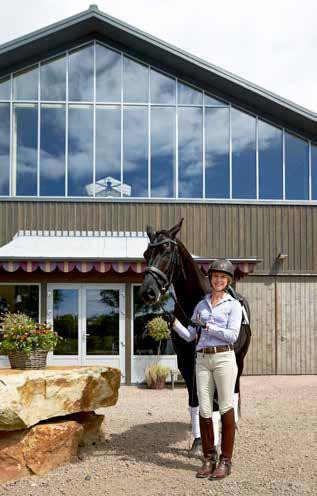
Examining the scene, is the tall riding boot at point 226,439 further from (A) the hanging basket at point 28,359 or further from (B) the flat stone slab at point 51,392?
(A) the hanging basket at point 28,359

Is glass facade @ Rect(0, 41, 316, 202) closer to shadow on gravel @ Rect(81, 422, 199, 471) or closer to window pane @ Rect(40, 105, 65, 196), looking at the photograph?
window pane @ Rect(40, 105, 65, 196)

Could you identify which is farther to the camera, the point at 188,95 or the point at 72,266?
the point at 188,95

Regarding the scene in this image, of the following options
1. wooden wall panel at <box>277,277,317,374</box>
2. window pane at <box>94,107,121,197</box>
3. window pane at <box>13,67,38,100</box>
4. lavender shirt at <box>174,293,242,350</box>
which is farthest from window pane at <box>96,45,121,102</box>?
lavender shirt at <box>174,293,242,350</box>

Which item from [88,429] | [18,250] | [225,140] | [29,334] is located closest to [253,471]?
[88,429]

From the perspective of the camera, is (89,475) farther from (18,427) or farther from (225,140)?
(225,140)

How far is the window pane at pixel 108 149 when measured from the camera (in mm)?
14391

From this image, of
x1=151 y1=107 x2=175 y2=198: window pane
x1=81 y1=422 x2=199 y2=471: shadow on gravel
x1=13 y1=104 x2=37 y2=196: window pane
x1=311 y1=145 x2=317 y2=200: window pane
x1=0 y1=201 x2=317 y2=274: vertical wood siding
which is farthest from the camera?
x1=311 y1=145 x2=317 y2=200: window pane

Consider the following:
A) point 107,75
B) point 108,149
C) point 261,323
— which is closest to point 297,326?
point 261,323

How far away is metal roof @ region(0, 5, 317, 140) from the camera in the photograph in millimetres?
14172

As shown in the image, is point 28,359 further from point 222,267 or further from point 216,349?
point 222,267

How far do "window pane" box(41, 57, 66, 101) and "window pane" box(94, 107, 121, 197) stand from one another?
1.14 m

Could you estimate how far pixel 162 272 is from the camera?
16.8ft

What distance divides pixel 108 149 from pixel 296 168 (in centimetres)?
524

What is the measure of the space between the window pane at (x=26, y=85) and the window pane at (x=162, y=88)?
321 cm
